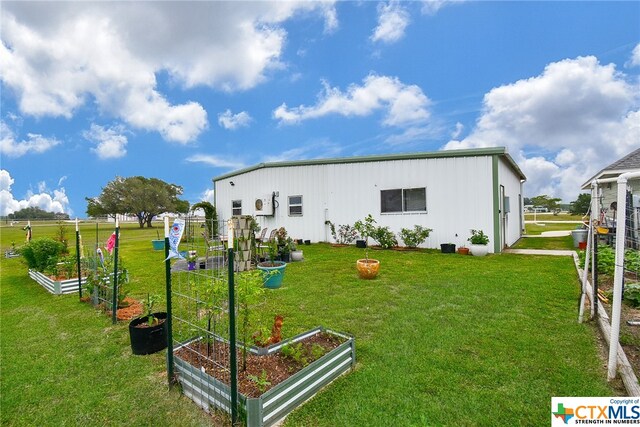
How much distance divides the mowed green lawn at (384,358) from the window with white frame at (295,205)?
274 inches

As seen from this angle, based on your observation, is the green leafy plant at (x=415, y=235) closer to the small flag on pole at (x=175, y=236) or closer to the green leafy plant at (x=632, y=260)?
the green leafy plant at (x=632, y=260)

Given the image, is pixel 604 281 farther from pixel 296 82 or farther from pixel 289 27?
pixel 289 27

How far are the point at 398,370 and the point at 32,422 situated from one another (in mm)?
2928

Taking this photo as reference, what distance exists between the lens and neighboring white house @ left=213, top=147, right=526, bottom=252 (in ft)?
30.2

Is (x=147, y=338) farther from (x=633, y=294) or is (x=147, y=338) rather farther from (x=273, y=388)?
(x=633, y=294)

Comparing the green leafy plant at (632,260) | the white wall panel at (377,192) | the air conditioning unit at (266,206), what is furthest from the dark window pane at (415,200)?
the air conditioning unit at (266,206)

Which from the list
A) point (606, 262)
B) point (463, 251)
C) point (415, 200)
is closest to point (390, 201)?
point (415, 200)

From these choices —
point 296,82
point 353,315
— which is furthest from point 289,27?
point 353,315

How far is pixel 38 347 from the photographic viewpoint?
3.55 m

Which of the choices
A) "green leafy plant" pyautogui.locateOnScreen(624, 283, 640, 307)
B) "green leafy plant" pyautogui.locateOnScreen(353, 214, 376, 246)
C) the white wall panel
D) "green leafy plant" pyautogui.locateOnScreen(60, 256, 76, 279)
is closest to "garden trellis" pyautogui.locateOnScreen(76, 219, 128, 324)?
"green leafy plant" pyautogui.locateOnScreen(60, 256, 76, 279)

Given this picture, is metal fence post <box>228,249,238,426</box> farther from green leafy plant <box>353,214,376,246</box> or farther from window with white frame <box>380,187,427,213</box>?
window with white frame <box>380,187,427,213</box>

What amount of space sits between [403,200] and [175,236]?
8906 millimetres

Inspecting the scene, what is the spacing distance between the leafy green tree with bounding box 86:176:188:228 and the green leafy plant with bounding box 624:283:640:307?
138 feet

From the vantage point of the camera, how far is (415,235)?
9852 mm
